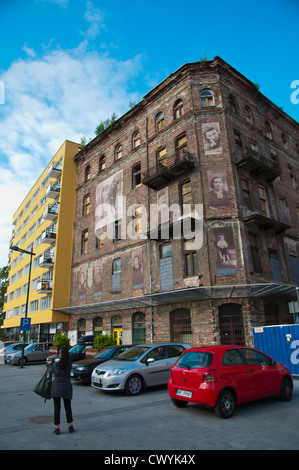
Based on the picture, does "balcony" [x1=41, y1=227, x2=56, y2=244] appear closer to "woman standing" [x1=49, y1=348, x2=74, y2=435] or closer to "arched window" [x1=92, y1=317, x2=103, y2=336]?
"arched window" [x1=92, y1=317, x2=103, y2=336]

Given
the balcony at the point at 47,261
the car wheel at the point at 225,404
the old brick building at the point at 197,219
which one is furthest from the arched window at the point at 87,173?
the car wheel at the point at 225,404

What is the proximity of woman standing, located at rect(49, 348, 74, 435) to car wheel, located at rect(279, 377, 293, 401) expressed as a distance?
5.49m

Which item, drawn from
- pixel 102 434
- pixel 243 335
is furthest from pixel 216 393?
pixel 243 335

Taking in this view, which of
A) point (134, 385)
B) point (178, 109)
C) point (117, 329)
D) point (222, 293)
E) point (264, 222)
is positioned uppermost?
point (178, 109)

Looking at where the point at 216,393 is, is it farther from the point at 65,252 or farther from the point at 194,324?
the point at 65,252

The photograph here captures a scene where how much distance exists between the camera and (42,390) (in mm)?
6215

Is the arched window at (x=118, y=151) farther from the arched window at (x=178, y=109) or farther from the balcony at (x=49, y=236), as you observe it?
the balcony at (x=49, y=236)

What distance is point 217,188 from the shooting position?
18.1 m

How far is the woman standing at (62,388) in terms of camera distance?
5866 mm

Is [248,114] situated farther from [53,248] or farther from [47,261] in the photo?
[47,261]

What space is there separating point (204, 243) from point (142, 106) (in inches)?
543

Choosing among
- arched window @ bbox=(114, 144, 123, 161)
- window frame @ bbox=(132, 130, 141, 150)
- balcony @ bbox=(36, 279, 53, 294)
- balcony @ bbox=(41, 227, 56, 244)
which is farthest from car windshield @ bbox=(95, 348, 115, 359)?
balcony @ bbox=(41, 227, 56, 244)

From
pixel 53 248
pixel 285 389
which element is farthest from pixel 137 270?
pixel 285 389

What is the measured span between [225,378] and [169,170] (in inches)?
572
